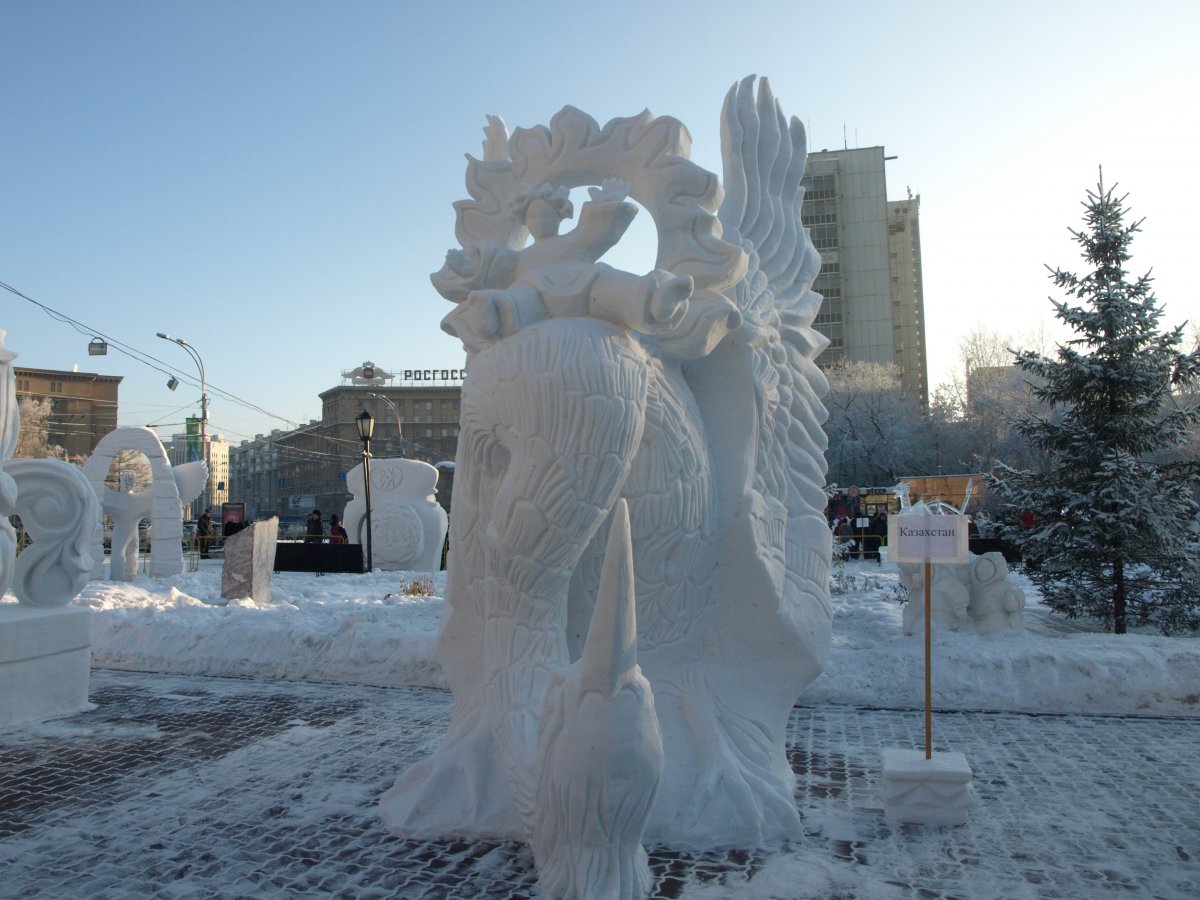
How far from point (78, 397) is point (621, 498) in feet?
143

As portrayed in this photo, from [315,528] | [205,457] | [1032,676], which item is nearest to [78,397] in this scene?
[205,457]

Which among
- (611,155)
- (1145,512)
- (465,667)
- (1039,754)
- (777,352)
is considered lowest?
(1039,754)

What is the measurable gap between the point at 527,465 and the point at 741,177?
198cm

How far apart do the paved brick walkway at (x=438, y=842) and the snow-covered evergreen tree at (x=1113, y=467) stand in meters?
3.04

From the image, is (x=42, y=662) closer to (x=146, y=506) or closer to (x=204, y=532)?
(x=146, y=506)

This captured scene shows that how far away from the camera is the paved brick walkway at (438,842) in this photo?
2.76 m

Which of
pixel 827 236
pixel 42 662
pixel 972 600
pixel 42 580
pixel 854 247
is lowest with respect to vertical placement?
pixel 42 662

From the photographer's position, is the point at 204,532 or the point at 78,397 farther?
the point at 78,397

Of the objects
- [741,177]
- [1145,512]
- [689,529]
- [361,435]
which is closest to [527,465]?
[689,529]

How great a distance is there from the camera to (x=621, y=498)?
2.75m

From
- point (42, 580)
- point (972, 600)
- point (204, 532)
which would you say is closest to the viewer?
point (42, 580)

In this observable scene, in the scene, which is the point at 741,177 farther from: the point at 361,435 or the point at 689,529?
the point at 361,435

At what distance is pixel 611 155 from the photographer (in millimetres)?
3500

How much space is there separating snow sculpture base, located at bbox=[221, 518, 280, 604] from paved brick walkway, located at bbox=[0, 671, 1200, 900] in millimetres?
4109
